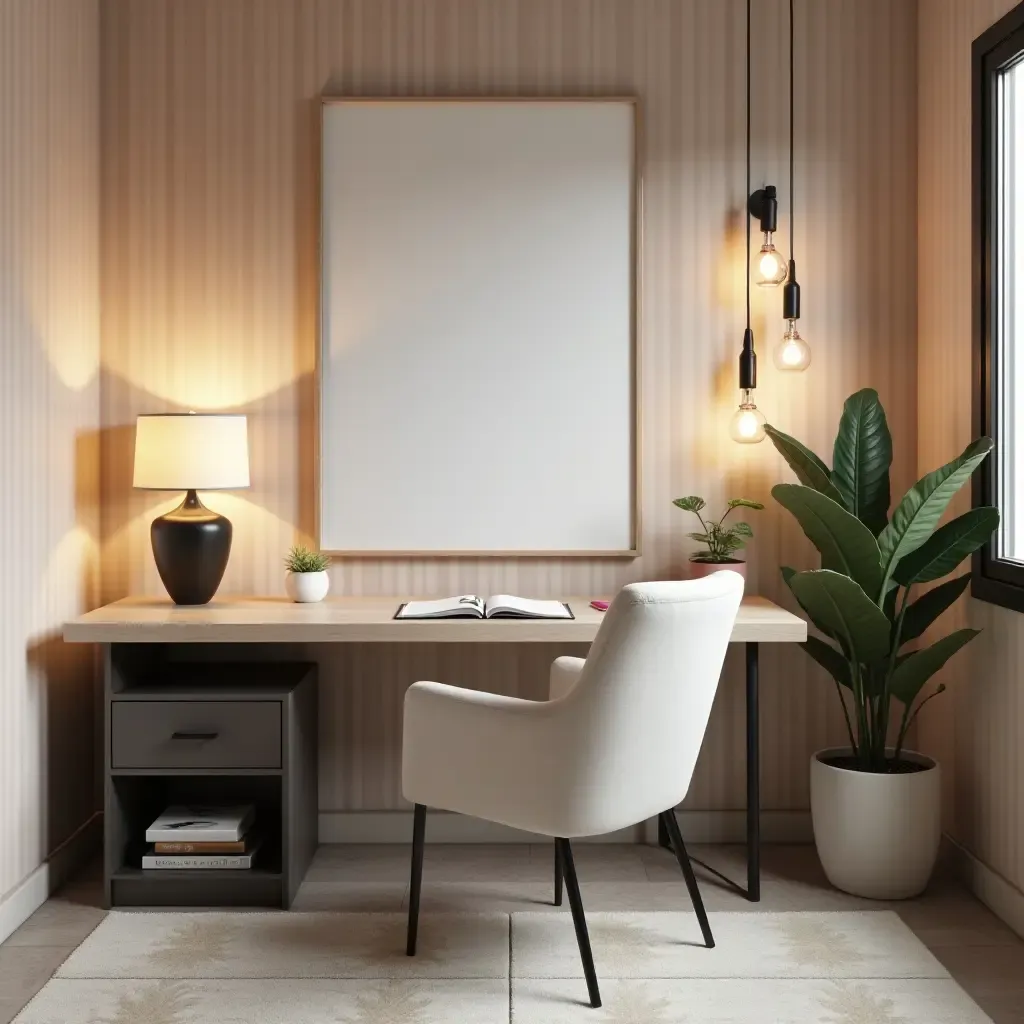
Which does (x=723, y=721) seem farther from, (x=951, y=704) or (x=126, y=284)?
(x=126, y=284)

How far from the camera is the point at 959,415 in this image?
2980mm

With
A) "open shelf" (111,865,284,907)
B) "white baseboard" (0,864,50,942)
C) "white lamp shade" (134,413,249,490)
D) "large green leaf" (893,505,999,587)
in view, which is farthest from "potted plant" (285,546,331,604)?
"large green leaf" (893,505,999,587)

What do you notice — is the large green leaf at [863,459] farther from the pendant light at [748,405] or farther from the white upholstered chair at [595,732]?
the white upholstered chair at [595,732]

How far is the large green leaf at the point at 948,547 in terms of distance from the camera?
8.95 ft

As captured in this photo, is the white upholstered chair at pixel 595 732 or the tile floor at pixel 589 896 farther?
the tile floor at pixel 589 896

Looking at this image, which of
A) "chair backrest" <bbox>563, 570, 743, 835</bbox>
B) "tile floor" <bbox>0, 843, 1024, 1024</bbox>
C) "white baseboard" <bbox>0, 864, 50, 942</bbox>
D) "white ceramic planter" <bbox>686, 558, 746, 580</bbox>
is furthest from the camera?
"white ceramic planter" <bbox>686, 558, 746, 580</bbox>

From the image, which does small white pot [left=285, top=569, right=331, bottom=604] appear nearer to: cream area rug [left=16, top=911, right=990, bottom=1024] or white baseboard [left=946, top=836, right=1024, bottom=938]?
cream area rug [left=16, top=911, right=990, bottom=1024]

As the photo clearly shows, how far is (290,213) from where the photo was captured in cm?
326

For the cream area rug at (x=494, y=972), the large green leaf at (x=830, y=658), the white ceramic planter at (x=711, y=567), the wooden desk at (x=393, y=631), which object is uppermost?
the white ceramic planter at (x=711, y=567)

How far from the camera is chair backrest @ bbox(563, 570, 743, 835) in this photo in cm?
217

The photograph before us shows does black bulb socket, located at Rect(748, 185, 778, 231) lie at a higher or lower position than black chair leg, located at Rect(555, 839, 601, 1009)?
higher

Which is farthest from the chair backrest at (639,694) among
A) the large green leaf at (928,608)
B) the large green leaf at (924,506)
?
the large green leaf at (928,608)

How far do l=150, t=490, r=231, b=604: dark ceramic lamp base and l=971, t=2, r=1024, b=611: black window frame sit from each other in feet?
6.66

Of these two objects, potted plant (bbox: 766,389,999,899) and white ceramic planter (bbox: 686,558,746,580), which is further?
white ceramic planter (bbox: 686,558,746,580)
